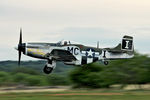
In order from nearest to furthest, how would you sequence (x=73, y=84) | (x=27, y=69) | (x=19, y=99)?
(x=19, y=99), (x=73, y=84), (x=27, y=69)

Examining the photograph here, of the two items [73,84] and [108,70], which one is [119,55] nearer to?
[108,70]

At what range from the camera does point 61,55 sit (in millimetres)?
30938

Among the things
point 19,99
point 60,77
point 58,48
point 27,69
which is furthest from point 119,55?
point 27,69

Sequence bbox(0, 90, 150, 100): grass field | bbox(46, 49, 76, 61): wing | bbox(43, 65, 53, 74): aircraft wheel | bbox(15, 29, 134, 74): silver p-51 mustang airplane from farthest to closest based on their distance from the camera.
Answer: bbox(46, 49, 76, 61): wing
bbox(15, 29, 134, 74): silver p-51 mustang airplane
bbox(43, 65, 53, 74): aircraft wheel
bbox(0, 90, 150, 100): grass field

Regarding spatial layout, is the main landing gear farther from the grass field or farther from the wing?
the grass field

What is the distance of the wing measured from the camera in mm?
30516

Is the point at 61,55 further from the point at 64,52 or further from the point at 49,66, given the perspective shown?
A: the point at 49,66

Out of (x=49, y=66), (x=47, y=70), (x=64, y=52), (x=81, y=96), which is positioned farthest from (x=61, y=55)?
(x=81, y=96)

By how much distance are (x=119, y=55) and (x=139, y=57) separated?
9.65 meters

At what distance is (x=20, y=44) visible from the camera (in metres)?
31.0

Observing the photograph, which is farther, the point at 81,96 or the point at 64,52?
the point at 64,52

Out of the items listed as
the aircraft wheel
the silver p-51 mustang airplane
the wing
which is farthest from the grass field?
the wing

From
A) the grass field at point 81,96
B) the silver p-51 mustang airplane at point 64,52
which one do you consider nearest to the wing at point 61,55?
the silver p-51 mustang airplane at point 64,52

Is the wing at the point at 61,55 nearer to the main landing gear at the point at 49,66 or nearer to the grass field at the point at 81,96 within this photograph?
the main landing gear at the point at 49,66
